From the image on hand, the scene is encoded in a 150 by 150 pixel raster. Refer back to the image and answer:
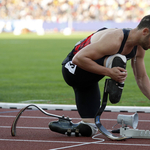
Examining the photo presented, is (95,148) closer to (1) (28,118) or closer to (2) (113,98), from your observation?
(2) (113,98)

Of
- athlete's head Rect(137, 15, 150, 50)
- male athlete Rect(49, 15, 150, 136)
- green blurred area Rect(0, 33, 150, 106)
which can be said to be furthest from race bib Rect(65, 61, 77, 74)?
green blurred area Rect(0, 33, 150, 106)

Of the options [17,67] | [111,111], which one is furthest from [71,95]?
[17,67]

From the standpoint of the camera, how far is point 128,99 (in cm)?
607

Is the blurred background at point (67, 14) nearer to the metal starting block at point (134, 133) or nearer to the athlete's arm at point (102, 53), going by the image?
the metal starting block at point (134, 133)

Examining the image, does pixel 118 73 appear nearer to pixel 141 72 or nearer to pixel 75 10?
pixel 141 72

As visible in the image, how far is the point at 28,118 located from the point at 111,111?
1197 mm

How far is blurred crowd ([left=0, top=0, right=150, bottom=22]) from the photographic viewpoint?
3503 cm

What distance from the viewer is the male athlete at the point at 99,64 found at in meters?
3.12

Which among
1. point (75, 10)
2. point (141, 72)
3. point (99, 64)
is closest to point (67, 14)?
point (75, 10)

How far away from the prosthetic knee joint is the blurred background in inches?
1201

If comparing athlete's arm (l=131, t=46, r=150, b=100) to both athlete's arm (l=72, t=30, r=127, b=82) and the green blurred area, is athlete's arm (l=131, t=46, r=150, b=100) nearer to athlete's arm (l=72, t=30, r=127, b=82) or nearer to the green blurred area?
athlete's arm (l=72, t=30, r=127, b=82)

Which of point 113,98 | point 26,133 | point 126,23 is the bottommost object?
point 26,133

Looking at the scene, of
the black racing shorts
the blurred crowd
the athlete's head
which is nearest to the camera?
the athlete's head

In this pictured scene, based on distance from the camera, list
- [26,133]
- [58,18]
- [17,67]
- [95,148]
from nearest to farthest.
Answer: [95,148] → [26,133] → [17,67] → [58,18]
